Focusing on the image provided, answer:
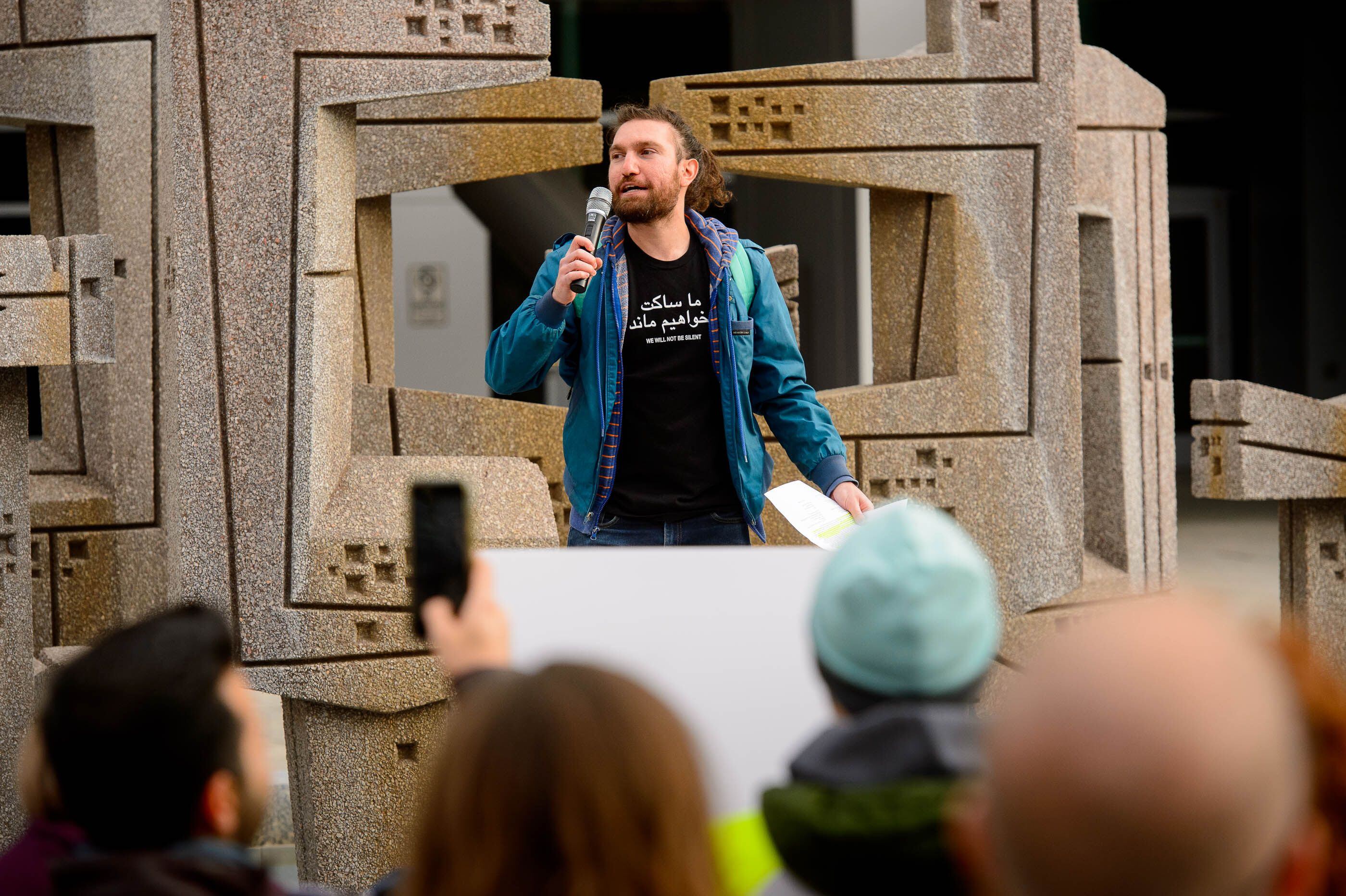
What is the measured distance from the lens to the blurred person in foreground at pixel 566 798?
3.92 ft

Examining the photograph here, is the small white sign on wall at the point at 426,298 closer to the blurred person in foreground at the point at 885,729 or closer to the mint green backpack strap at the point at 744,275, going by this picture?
the mint green backpack strap at the point at 744,275

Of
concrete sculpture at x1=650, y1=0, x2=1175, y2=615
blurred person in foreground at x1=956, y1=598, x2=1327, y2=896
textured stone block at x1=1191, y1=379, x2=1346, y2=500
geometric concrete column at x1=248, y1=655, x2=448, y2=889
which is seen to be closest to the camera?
blurred person in foreground at x1=956, y1=598, x2=1327, y2=896

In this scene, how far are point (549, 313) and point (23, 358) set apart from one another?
1359 mm

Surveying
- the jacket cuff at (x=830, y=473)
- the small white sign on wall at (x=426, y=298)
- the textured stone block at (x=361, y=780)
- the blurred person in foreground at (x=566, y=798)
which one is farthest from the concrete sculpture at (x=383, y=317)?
the small white sign on wall at (x=426, y=298)

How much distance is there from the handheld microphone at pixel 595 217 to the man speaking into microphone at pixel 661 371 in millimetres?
13

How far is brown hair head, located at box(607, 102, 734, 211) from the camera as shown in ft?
11.8

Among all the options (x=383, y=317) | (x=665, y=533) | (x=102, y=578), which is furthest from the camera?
(x=102, y=578)

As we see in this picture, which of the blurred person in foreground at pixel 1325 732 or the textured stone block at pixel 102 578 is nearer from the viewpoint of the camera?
the blurred person in foreground at pixel 1325 732

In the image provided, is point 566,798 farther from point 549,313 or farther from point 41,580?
point 41,580

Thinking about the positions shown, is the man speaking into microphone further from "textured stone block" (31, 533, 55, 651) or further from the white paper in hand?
"textured stone block" (31, 533, 55, 651)


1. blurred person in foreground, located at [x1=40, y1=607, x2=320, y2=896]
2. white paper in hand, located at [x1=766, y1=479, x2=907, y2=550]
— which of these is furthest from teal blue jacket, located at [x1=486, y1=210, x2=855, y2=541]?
blurred person in foreground, located at [x1=40, y1=607, x2=320, y2=896]

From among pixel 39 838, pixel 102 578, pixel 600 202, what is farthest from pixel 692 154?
pixel 39 838

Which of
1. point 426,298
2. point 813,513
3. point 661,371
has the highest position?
point 426,298

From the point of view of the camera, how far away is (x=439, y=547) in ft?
6.01
